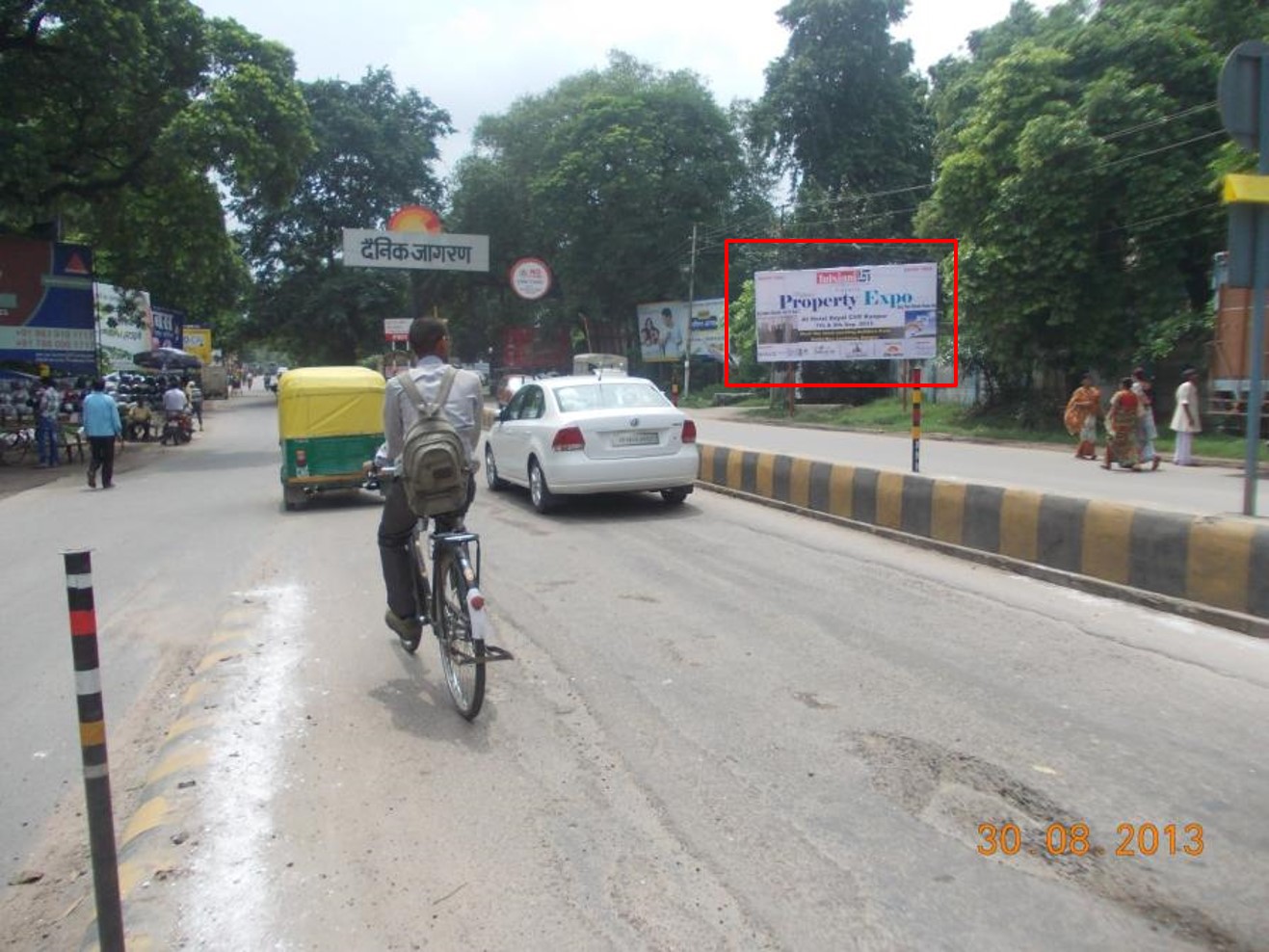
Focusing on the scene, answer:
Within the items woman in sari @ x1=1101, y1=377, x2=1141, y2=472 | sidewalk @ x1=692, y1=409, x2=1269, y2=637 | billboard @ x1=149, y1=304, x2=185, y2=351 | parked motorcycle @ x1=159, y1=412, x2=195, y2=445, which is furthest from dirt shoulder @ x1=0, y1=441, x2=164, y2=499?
billboard @ x1=149, y1=304, x2=185, y2=351

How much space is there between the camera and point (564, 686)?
208 inches

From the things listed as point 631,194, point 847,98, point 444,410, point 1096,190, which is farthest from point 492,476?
point 631,194

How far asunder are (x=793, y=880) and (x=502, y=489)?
10813mm

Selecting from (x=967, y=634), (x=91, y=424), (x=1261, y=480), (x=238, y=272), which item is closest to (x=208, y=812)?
(x=967, y=634)

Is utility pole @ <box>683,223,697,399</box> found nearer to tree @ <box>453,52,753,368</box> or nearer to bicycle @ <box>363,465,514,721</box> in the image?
tree @ <box>453,52,753,368</box>

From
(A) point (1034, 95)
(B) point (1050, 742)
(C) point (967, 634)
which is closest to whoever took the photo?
(B) point (1050, 742)

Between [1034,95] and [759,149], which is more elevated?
[759,149]

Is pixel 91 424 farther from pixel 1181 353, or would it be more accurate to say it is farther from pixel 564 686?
pixel 1181 353

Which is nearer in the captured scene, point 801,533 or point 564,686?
point 564,686

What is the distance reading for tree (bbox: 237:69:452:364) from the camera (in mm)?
46969

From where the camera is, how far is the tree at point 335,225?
46969 mm

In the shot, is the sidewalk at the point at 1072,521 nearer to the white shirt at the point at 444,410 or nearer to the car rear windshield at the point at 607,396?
the car rear windshield at the point at 607,396

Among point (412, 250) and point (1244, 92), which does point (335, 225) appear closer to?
point (412, 250)

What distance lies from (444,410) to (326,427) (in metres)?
7.62
